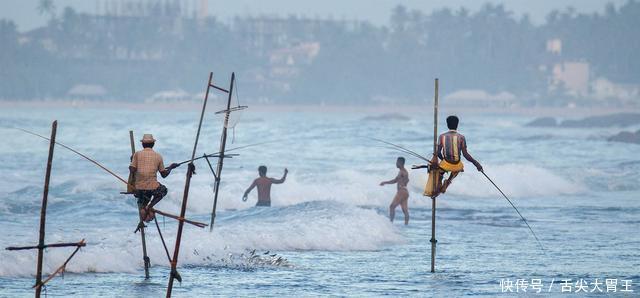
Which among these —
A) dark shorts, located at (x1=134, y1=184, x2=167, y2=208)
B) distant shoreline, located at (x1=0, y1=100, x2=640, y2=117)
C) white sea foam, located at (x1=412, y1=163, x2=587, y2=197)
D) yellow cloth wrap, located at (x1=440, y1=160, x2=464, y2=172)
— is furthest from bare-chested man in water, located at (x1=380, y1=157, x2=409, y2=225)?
distant shoreline, located at (x1=0, y1=100, x2=640, y2=117)

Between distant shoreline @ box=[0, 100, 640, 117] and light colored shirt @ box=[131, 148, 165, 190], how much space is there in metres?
136

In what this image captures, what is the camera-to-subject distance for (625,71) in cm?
17338

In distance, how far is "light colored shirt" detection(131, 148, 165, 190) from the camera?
12.9 meters

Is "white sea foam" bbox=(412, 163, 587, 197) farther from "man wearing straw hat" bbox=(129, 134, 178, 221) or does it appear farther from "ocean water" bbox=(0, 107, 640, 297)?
"man wearing straw hat" bbox=(129, 134, 178, 221)

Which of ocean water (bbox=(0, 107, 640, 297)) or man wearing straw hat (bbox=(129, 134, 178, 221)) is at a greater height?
man wearing straw hat (bbox=(129, 134, 178, 221))

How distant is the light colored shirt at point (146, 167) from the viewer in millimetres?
12898

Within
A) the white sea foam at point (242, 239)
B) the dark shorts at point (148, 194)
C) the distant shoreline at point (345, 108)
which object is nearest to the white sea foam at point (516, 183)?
the white sea foam at point (242, 239)

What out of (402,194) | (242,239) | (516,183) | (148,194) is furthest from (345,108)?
(148,194)

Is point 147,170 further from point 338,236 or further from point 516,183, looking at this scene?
point 516,183

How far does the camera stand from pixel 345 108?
A: 158500mm

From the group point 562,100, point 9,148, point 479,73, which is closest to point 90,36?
point 479,73

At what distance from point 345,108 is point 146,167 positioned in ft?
478

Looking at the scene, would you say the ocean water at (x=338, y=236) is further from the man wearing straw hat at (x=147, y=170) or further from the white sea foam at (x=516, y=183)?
the man wearing straw hat at (x=147, y=170)

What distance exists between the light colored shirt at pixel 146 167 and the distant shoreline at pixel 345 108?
13645cm
